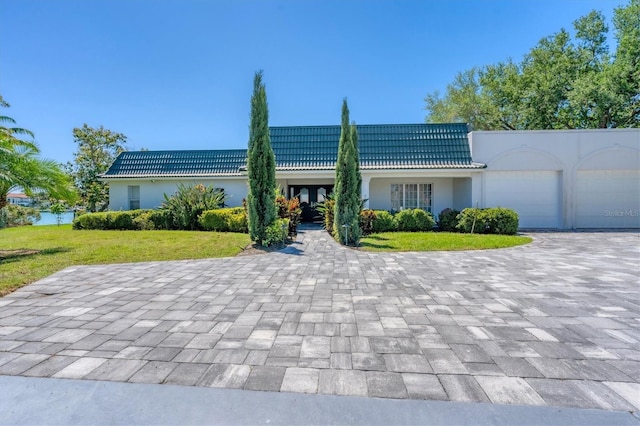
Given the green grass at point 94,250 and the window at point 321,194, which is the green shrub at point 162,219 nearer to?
the green grass at point 94,250

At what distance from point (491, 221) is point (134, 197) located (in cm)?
1862

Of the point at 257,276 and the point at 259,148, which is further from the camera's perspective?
the point at 259,148

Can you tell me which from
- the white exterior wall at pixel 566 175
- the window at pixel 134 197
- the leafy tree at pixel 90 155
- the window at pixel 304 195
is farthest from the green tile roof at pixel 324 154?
the leafy tree at pixel 90 155

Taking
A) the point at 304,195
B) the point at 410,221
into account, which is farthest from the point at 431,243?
the point at 304,195

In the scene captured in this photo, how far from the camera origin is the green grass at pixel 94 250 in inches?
250

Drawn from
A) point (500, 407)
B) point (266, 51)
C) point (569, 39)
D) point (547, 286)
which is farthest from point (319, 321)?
point (569, 39)

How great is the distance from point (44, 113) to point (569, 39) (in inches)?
1311

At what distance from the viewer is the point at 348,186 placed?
32.3ft

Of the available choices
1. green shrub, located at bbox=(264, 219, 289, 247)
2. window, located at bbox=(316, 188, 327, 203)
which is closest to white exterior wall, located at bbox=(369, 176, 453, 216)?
window, located at bbox=(316, 188, 327, 203)

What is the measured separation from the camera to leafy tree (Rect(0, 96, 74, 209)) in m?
8.20

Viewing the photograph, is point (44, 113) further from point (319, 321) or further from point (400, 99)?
point (400, 99)

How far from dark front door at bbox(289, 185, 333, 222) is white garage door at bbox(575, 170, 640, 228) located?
12.5 meters

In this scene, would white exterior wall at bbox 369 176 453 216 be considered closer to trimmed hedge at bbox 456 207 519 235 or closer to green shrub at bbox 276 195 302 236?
trimmed hedge at bbox 456 207 519 235

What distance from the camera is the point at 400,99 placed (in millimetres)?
21594
